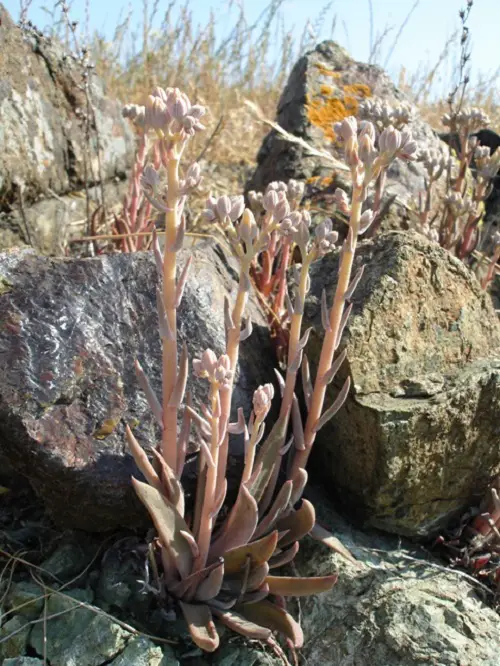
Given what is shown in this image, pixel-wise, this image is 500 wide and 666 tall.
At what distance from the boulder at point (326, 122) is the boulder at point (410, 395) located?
59.4 inches

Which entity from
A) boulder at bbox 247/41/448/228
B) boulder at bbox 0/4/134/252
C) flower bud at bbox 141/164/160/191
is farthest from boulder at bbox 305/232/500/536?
boulder at bbox 0/4/134/252

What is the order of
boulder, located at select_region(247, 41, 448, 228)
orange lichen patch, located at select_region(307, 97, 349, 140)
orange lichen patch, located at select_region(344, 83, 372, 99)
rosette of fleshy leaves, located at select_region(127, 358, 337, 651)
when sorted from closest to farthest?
1. rosette of fleshy leaves, located at select_region(127, 358, 337, 651)
2. boulder, located at select_region(247, 41, 448, 228)
3. orange lichen patch, located at select_region(307, 97, 349, 140)
4. orange lichen patch, located at select_region(344, 83, 372, 99)

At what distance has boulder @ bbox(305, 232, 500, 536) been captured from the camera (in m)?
2.12

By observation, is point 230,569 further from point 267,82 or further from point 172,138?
point 267,82

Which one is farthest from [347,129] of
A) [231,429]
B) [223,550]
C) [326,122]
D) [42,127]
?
[326,122]

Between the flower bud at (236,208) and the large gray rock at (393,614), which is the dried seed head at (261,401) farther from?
the large gray rock at (393,614)

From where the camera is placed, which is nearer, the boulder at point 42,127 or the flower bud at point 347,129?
the flower bud at point 347,129

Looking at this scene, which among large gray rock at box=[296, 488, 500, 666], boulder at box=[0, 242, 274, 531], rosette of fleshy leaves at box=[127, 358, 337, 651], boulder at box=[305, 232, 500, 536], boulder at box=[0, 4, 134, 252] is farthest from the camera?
boulder at box=[0, 4, 134, 252]

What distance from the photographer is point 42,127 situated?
3.59m

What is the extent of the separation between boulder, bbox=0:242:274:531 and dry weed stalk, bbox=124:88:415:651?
20cm

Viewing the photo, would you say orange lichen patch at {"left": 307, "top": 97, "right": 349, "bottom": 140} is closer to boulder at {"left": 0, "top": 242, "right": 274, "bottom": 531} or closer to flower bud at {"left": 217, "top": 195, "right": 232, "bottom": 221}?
boulder at {"left": 0, "top": 242, "right": 274, "bottom": 531}

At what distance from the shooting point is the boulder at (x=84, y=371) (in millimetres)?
1953

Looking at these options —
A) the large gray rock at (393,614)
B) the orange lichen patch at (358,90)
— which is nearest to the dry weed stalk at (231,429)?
the large gray rock at (393,614)

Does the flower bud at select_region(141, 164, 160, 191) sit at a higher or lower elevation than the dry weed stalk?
higher
